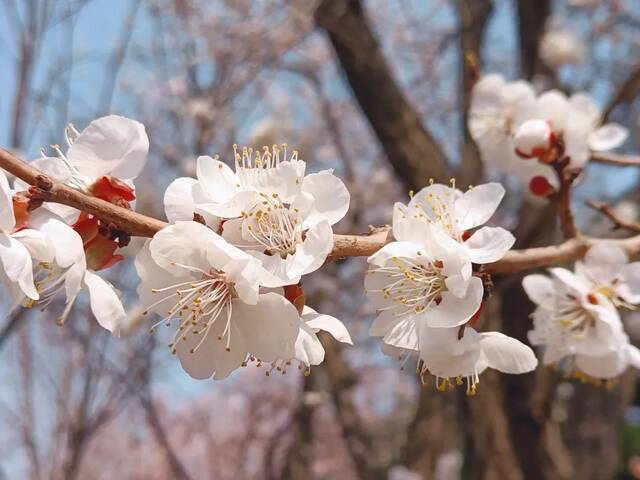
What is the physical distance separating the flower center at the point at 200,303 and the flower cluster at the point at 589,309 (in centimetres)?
62

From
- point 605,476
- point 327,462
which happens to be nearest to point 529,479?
point 605,476

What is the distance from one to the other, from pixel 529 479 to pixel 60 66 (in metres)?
2.80

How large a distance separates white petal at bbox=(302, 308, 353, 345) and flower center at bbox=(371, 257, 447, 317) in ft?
0.27

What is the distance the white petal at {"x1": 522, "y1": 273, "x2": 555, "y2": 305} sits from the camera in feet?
4.08

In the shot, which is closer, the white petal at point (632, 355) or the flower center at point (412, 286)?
the flower center at point (412, 286)

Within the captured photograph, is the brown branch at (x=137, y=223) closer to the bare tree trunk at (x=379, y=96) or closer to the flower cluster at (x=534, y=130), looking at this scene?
the flower cluster at (x=534, y=130)

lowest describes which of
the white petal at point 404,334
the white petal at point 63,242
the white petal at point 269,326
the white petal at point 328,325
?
the white petal at point 404,334

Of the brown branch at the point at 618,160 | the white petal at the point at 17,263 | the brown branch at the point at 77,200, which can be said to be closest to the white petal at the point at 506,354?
the brown branch at the point at 77,200

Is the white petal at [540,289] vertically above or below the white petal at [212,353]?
below

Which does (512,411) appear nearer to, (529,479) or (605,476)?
(529,479)

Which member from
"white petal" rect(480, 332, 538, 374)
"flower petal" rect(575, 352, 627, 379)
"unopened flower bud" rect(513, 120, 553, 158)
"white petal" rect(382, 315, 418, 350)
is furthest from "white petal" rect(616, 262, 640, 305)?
"white petal" rect(382, 315, 418, 350)

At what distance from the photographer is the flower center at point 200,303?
82 cm

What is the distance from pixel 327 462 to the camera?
31.6 feet

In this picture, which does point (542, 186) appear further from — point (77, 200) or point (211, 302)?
point (77, 200)
